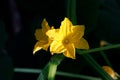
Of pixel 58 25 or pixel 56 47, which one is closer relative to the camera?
pixel 56 47

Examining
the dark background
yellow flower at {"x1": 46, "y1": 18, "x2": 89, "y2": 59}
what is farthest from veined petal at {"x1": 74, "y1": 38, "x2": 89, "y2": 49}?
the dark background

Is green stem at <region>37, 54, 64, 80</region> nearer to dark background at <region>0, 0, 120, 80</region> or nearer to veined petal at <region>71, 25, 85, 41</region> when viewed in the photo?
veined petal at <region>71, 25, 85, 41</region>

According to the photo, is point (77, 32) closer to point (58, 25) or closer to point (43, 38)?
point (43, 38)

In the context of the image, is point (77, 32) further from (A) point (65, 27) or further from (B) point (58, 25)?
(B) point (58, 25)

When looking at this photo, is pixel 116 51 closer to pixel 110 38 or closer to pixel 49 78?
pixel 110 38

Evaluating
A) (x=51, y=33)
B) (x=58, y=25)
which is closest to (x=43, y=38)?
(x=51, y=33)

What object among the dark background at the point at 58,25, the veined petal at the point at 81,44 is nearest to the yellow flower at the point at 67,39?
the veined petal at the point at 81,44

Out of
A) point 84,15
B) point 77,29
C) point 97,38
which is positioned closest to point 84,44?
point 77,29

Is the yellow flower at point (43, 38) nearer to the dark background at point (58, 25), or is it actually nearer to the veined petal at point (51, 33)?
the veined petal at point (51, 33)
